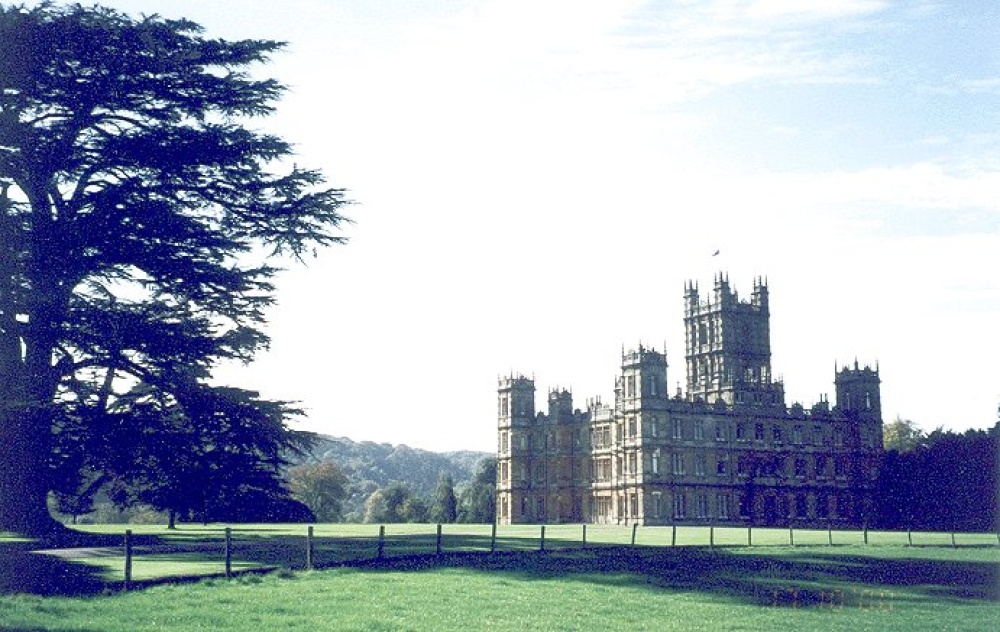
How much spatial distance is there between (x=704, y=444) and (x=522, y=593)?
6705cm

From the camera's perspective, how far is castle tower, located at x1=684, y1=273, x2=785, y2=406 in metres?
95.1

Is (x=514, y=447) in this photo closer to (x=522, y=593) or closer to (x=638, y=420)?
(x=638, y=420)

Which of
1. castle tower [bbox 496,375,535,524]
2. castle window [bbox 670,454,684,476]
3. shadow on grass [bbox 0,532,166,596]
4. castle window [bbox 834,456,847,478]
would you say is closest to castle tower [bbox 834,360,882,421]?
castle window [bbox 834,456,847,478]

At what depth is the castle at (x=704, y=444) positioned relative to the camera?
82000mm

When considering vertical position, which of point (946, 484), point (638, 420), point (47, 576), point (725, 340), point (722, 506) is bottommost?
point (722, 506)

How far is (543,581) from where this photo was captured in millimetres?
21453

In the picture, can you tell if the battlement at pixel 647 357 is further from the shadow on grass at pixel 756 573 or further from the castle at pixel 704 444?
the shadow on grass at pixel 756 573

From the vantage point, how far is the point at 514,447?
303 feet

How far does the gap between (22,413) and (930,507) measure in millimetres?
70413

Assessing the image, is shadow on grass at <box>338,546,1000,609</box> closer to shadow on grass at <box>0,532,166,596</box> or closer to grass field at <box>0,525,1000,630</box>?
grass field at <box>0,525,1000,630</box>

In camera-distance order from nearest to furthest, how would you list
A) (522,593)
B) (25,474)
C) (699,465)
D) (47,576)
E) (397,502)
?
(47,576), (522,593), (25,474), (699,465), (397,502)

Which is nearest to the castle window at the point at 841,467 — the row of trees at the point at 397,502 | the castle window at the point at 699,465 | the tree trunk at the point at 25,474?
the castle window at the point at 699,465

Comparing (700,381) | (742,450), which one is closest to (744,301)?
(700,381)

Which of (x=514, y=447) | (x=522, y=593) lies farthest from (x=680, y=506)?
(x=522, y=593)
